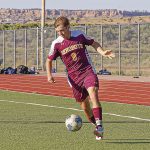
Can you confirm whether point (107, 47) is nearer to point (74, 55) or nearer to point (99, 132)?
point (74, 55)

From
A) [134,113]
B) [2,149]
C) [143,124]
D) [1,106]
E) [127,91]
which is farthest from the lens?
[127,91]

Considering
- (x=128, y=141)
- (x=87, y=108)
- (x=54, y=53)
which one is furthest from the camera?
(x=87, y=108)

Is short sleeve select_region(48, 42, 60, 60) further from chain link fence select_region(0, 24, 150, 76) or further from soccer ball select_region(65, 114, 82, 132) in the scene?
chain link fence select_region(0, 24, 150, 76)

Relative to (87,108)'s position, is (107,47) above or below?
above

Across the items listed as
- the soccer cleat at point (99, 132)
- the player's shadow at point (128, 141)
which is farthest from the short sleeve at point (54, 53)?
the player's shadow at point (128, 141)

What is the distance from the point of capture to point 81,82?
12562 millimetres

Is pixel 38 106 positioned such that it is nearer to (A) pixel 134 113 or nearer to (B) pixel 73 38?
(A) pixel 134 113

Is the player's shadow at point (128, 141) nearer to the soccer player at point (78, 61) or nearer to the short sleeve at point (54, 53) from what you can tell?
the soccer player at point (78, 61)

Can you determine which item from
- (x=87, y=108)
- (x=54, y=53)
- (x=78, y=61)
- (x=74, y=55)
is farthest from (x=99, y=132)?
(x=54, y=53)

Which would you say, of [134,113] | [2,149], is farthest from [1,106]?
[2,149]

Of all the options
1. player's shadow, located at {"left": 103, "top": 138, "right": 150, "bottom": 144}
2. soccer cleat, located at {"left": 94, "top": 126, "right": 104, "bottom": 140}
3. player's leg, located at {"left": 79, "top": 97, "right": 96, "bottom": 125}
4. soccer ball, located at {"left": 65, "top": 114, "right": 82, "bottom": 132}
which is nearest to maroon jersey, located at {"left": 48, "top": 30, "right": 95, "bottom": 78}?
player's leg, located at {"left": 79, "top": 97, "right": 96, "bottom": 125}

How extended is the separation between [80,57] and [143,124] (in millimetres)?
3020

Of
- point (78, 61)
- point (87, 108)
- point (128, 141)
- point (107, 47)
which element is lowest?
point (128, 141)

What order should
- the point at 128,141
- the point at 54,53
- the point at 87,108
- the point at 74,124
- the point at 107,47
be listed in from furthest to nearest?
1. the point at 107,47
2. the point at 87,108
3. the point at 54,53
4. the point at 74,124
5. the point at 128,141
